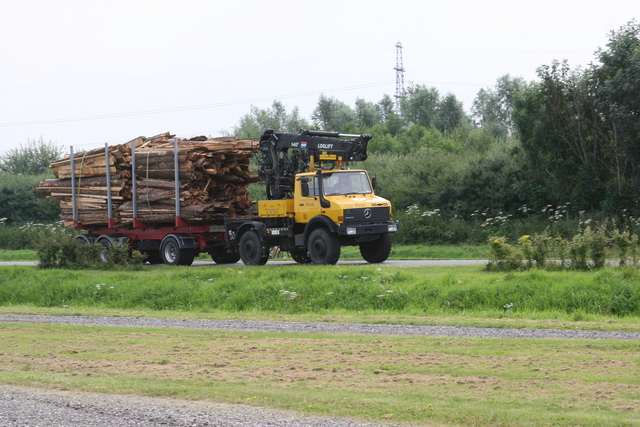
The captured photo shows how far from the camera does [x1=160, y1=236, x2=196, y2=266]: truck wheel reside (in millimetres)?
26453

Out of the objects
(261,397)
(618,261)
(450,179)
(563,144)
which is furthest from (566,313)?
(450,179)

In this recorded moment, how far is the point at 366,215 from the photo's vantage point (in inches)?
923

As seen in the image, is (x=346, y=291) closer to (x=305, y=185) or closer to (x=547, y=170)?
(x=305, y=185)

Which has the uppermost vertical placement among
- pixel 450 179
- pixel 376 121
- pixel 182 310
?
pixel 376 121

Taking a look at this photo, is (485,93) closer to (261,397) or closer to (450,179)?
(450,179)

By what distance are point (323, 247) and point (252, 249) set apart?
273cm

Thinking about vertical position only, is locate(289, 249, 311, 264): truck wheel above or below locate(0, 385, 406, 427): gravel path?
above

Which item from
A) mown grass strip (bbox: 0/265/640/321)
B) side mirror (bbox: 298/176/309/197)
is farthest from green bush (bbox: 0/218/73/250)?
side mirror (bbox: 298/176/309/197)

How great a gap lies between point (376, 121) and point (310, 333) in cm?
6985

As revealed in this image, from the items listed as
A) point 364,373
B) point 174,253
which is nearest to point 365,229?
point 174,253

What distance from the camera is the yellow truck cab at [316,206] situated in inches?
922

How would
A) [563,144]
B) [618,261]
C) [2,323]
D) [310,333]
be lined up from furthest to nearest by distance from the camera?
1. [563,144]
2. [618,261]
3. [2,323]
4. [310,333]

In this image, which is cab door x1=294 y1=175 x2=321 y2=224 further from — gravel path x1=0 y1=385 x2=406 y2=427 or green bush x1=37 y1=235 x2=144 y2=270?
gravel path x1=0 y1=385 x2=406 y2=427

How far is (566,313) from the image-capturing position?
16.3 meters
